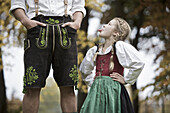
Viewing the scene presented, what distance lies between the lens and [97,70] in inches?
112

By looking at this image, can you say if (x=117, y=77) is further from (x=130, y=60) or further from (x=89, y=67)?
(x=89, y=67)

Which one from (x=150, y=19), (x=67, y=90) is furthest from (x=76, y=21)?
(x=150, y=19)

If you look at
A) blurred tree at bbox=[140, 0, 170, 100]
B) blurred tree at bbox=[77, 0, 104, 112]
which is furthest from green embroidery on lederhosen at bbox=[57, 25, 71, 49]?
blurred tree at bbox=[140, 0, 170, 100]

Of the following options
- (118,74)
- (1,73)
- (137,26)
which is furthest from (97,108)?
(137,26)

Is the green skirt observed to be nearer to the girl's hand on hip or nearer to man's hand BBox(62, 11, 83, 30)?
the girl's hand on hip

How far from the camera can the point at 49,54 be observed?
2.16 meters

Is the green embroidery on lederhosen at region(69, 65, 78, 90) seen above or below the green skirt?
above

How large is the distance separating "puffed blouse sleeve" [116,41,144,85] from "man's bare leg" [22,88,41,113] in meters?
0.95

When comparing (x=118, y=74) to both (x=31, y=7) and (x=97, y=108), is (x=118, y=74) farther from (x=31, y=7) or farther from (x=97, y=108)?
(x=31, y=7)

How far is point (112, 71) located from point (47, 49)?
2.81ft

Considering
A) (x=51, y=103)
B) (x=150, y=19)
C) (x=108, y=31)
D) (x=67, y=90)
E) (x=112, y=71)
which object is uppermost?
(x=150, y=19)

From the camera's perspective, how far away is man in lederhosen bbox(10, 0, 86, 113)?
212 centimetres

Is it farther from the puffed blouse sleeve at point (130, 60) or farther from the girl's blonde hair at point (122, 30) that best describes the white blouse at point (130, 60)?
the girl's blonde hair at point (122, 30)

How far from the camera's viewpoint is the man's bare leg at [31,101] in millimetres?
2121
